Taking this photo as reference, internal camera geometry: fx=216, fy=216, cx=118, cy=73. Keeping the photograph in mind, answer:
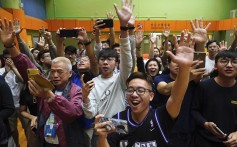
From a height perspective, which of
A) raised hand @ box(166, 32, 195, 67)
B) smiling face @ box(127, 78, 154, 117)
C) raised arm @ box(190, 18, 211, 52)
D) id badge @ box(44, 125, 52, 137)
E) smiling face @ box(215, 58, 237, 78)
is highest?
raised arm @ box(190, 18, 211, 52)

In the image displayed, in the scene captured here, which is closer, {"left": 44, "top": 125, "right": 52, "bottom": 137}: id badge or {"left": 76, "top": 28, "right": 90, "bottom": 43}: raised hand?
{"left": 44, "top": 125, "right": 52, "bottom": 137}: id badge

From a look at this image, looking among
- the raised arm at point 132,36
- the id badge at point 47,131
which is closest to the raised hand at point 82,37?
the raised arm at point 132,36

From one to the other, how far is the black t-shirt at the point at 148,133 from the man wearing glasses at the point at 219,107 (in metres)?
0.76

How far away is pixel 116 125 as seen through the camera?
56.1 inches

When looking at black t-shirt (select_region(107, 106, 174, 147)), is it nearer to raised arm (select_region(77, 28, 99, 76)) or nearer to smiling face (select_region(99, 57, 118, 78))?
smiling face (select_region(99, 57, 118, 78))

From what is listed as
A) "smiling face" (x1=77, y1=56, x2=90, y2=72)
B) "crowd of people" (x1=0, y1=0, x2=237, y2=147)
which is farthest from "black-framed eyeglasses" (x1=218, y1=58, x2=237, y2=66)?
"smiling face" (x1=77, y1=56, x2=90, y2=72)

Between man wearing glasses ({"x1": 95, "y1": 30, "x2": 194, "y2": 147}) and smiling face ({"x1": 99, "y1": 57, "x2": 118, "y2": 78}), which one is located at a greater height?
smiling face ({"x1": 99, "y1": 57, "x2": 118, "y2": 78})

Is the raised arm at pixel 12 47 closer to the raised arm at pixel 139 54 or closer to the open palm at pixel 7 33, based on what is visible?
the open palm at pixel 7 33

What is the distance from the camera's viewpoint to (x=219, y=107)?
2.12 metres

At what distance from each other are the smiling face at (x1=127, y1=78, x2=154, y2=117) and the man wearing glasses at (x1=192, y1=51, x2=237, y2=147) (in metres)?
0.81

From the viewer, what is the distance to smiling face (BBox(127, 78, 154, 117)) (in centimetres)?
163

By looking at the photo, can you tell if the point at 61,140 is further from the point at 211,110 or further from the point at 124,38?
the point at 211,110

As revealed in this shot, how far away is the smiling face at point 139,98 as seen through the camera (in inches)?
64.3

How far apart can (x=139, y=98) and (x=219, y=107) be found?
977mm
